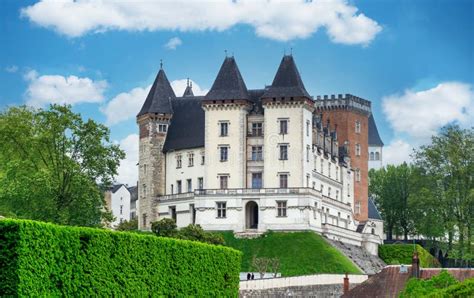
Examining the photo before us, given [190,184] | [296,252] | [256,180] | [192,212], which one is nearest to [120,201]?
[190,184]

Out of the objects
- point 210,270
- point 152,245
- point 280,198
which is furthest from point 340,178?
point 152,245

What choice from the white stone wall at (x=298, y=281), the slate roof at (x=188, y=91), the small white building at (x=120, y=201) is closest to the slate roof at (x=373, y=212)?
the slate roof at (x=188, y=91)

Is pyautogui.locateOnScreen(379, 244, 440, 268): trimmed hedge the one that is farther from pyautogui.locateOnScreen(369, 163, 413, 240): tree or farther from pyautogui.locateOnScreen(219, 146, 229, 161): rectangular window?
pyautogui.locateOnScreen(219, 146, 229, 161): rectangular window

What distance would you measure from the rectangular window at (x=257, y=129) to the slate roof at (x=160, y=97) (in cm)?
1075

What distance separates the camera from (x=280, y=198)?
4250 inches

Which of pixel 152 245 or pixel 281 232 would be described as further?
pixel 281 232

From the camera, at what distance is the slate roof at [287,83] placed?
109188 mm

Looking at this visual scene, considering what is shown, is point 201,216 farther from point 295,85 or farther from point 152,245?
point 152,245

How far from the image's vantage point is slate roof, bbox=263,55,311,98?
109188 mm

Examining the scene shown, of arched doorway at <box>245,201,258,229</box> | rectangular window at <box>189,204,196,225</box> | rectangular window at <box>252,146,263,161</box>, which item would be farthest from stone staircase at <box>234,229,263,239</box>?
rectangular window at <box>252,146,263,161</box>

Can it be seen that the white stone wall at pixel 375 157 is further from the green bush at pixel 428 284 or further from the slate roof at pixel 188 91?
the green bush at pixel 428 284

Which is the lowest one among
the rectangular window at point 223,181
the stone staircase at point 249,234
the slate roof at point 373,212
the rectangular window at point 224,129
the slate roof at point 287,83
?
the stone staircase at point 249,234

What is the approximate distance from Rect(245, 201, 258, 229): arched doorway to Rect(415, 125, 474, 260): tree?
66.8 feet

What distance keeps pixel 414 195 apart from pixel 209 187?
24.1m
